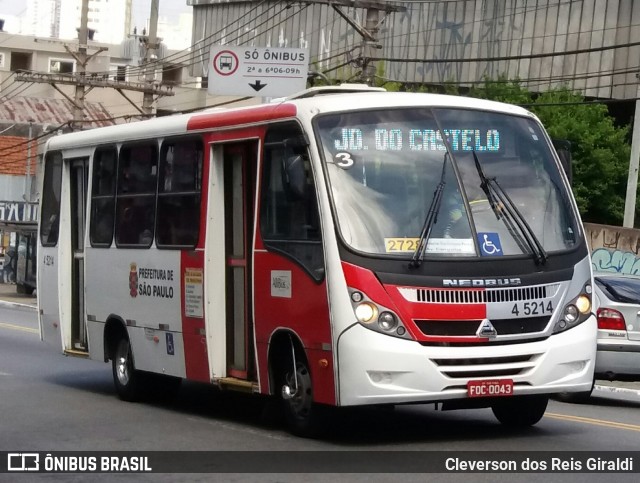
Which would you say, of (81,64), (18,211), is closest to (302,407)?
(81,64)

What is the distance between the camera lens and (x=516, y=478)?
9.14 metres

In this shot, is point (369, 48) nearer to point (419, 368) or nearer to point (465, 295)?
point (465, 295)

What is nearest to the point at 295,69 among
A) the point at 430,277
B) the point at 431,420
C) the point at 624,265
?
the point at 624,265

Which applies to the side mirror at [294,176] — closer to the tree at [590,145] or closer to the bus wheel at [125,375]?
the bus wheel at [125,375]

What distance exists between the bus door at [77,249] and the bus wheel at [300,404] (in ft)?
17.3

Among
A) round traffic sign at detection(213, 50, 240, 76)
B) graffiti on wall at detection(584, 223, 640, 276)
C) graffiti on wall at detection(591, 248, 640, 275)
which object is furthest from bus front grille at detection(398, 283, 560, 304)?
round traffic sign at detection(213, 50, 240, 76)

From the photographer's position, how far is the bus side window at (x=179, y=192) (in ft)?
42.4

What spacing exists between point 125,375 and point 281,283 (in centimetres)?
401

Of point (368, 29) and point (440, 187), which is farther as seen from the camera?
point (368, 29)

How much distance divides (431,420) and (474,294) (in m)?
2.59

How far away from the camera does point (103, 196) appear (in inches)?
601

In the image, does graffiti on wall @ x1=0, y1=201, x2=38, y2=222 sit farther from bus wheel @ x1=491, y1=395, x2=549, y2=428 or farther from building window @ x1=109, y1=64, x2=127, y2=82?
bus wheel @ x1=491, y1=395, x2=549, y2=428

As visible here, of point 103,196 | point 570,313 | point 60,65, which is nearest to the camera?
point 570,313

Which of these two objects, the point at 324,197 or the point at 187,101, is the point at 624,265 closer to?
the point at 324,197
